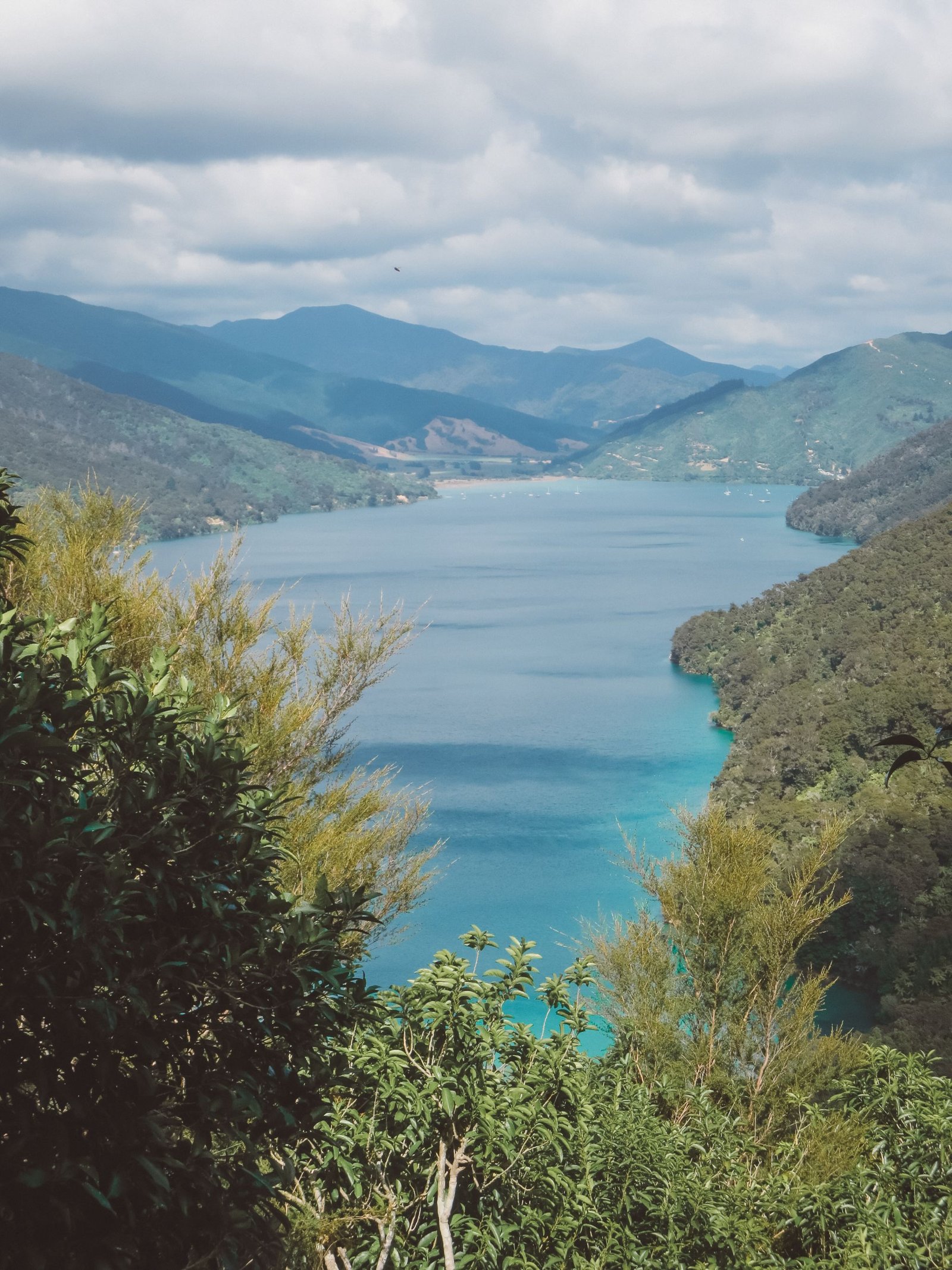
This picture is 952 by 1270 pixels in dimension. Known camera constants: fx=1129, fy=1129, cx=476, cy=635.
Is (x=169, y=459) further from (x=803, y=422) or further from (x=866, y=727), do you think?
(x=866, y=727)

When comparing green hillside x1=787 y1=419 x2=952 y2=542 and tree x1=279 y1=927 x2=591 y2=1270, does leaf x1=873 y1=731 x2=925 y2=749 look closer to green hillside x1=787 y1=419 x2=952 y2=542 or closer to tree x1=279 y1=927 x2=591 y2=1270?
tree x1=279 y1=927 x2=591 y2=1270

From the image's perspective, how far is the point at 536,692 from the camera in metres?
43.2

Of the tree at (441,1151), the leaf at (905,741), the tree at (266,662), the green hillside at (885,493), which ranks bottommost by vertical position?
the tree at (441,1151)

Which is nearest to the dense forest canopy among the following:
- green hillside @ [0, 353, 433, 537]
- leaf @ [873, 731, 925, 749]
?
leaf @ [873, 731, 925, 749]

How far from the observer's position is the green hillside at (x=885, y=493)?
270 feet

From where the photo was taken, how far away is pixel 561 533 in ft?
318

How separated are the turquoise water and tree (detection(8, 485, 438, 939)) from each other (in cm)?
799

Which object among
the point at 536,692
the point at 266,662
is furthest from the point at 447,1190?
the point at 536,692

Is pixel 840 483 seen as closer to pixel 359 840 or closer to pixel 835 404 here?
pixel 835 404

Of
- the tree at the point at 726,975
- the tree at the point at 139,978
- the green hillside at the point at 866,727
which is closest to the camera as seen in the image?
the tree at the point at 139,978

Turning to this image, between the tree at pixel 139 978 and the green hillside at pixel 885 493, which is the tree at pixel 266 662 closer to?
the tree at pixel 139 978

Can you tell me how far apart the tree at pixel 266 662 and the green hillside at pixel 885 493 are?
76523 millimetres

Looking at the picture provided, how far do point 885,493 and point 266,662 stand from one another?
90590 mm

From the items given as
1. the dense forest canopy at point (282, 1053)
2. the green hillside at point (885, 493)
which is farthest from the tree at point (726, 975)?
the green hillside at point (885, 493)
